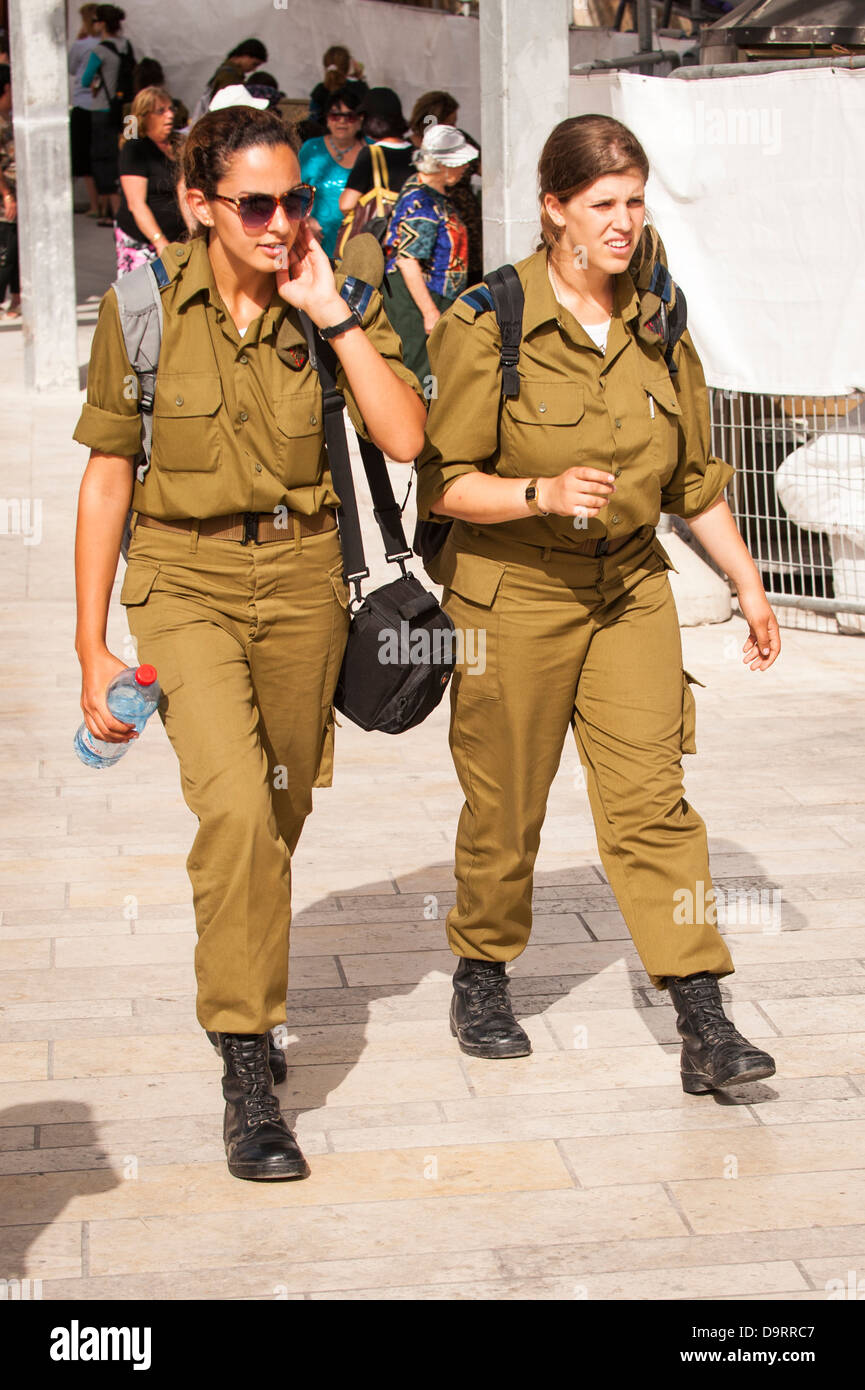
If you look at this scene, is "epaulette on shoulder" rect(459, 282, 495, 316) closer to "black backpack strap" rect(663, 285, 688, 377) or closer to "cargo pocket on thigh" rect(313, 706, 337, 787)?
"black backpack strap" rect(663, 285, 688, 377)

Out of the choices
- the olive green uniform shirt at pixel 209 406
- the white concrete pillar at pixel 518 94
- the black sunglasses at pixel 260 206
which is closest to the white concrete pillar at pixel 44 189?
the white concrete pillar at pixel 518 94

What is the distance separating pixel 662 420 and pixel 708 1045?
4.29 feet

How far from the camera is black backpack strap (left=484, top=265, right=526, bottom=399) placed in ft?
12.6

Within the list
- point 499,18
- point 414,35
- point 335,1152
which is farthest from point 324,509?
point 414,35

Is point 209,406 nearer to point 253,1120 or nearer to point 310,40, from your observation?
point 253,1120

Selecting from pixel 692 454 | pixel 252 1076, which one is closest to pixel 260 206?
pixel 692 454

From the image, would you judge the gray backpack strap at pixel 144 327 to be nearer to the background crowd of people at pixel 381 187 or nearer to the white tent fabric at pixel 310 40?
the background crowd of people at pixel 381 187

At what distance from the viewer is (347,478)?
3875mm

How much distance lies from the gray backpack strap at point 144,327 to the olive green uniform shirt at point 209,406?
13 millimetres

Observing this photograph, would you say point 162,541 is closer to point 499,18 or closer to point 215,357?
point 215,357

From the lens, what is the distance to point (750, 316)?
8.07 meters

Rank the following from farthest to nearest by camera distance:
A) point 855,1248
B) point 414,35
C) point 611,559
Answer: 1. point 414,35
2. point 611,559
3. point 855,1248
